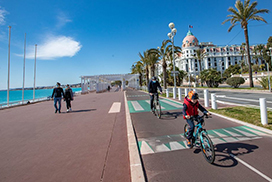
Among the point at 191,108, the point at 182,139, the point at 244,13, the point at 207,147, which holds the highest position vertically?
the point at 244,13

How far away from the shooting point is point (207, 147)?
3.14 meters

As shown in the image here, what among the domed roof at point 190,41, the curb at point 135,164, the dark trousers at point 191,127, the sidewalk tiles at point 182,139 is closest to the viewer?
the curb at point 135,164

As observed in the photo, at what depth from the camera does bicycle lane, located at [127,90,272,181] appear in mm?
2696

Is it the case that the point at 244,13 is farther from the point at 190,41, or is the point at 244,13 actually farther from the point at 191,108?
the point at 190,41

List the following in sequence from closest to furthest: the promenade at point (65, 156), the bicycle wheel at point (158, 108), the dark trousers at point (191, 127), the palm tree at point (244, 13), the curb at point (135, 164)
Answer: the curb at point (135, 164) < the promenade at point (65, 156) < the dark trousers at point (191, 127) < the bicycle wheel at point (158, 108) < the palm tree at point (244, 13)

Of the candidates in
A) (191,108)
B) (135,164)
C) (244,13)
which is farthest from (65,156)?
(244,13)

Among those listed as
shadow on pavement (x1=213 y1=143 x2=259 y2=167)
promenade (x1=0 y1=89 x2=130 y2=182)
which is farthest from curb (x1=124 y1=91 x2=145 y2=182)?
shadow on pavement (x1=213 y1=143 x2=259 y2=167)

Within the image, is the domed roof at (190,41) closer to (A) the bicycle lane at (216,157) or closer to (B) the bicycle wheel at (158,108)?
(B) the bicycle wheel at (158,108)

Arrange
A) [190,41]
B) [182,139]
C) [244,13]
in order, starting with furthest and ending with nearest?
[190,41], [244,13], [182,139]

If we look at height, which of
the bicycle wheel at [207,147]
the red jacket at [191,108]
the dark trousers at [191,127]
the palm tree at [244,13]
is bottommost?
the bicycle wheel at [207,147]

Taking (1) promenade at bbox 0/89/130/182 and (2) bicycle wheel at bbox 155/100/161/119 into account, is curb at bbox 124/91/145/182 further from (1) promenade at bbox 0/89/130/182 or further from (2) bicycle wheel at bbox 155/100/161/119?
(2) bicycle wheel at bbox 155/100/161/119

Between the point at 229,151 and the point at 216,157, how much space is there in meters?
0.46

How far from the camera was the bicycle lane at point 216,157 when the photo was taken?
8.84 feet

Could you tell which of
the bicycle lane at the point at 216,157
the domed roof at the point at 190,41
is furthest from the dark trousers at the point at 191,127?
the domed roof at the point at 190,41
